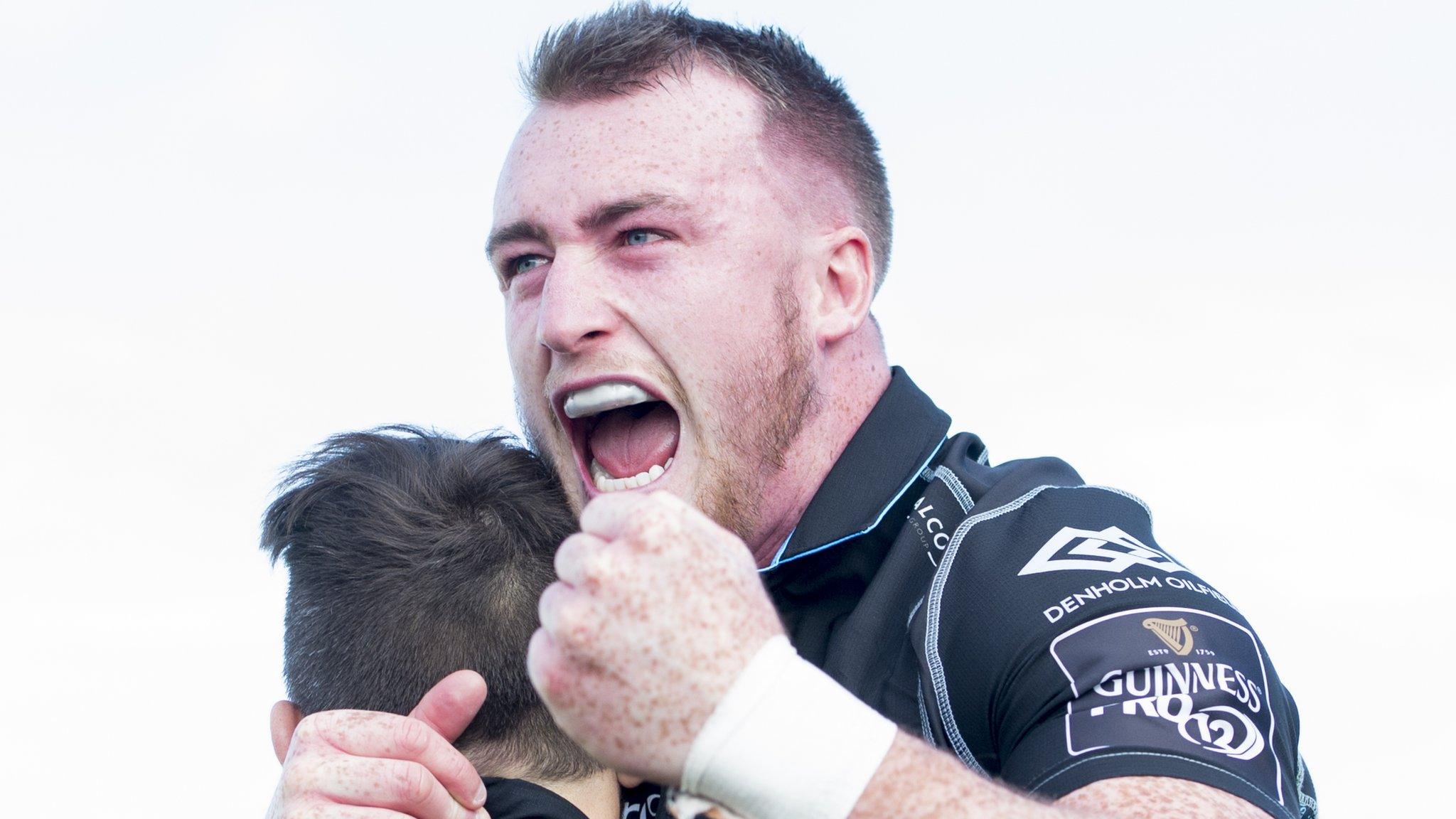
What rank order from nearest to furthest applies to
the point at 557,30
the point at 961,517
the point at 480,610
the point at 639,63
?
the point at 480,610
the point at 961,517
the point at 639,63
the point at 557,30

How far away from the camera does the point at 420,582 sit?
124 inches

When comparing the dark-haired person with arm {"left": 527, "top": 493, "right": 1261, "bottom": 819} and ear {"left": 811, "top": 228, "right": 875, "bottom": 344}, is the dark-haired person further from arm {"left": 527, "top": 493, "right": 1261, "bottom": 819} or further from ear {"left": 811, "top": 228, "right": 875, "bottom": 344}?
ear {"left": 811, "top": 228, "right": 875, "bottom": 344}

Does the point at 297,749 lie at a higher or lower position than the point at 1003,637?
lower

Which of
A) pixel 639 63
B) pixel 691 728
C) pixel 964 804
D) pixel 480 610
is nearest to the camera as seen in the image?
pixel 691 728

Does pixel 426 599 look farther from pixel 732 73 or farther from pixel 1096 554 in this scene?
pixel 732 73

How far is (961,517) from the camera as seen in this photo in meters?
3.51

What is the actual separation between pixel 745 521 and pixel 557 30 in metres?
1.71

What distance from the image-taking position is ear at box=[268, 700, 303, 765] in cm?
328

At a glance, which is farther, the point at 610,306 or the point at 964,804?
the point at 610,306

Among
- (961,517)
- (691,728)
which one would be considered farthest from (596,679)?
(961,517)

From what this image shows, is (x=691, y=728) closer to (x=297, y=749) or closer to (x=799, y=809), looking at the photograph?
(x=799, y=809)

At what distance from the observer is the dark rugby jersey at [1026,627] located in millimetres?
2592

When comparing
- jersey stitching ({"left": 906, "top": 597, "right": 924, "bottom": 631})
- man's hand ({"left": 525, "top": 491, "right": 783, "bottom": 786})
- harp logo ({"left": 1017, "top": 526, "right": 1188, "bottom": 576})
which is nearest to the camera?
man's hand ({"left": 525, "top": 491, "right": 783, "bottom": 786})

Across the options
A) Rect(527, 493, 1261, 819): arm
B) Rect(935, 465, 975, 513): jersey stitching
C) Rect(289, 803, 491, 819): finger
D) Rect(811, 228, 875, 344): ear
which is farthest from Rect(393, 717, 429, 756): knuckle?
Rect(811, 228, 875, 344): ear
